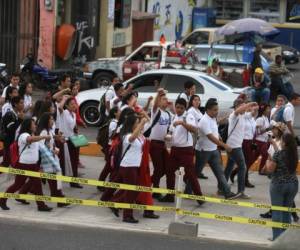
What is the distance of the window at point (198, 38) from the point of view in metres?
34.7

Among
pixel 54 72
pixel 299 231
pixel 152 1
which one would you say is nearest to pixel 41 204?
pixel 299 231

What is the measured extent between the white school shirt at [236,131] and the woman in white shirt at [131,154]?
2021 mm

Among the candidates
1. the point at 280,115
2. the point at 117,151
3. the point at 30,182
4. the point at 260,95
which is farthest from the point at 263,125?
the point at 260,95

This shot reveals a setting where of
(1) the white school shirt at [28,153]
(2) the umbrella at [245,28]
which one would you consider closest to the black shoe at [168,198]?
(1) the white school shirt at [28,153]

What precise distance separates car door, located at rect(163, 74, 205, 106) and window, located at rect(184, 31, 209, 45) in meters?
14.7

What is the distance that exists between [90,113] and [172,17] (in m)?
23.1

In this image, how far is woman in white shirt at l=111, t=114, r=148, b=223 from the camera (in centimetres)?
1148

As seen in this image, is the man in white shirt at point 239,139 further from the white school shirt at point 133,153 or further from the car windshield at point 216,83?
the car windshield at point 216,83

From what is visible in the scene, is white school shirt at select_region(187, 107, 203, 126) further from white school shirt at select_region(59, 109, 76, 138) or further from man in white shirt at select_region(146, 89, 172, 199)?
white school shirt at select_region(59, 109, 76, 138)

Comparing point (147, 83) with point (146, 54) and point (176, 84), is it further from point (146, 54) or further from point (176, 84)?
point (146, 54)

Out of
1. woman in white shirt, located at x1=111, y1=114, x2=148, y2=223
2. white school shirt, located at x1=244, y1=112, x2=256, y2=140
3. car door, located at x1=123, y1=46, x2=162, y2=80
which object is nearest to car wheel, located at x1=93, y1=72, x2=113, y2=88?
car door, located at x1=123, y1=46, x2=162, y2=80

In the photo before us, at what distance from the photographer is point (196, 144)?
13117mm

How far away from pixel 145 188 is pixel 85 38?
1891 centimetres

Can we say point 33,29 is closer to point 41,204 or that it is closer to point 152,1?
point 152,1
